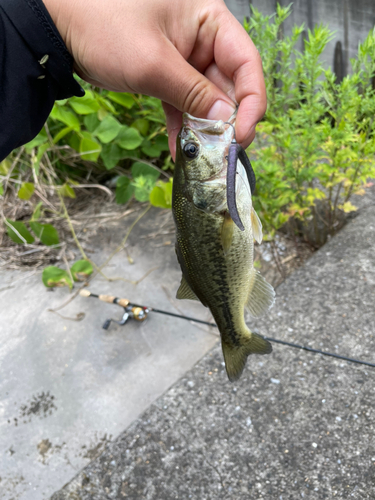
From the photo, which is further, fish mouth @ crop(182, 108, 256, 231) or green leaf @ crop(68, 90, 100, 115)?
green leaf @ crop(68, 90, 100, 115)

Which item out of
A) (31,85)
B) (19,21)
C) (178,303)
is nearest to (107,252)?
(178,303)

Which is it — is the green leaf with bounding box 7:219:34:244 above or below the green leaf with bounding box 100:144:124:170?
below

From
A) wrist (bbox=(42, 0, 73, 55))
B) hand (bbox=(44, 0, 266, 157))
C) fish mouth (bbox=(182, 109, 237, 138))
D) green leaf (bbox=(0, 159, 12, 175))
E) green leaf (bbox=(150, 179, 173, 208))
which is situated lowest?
green leaf (bbox=(150, 179, 173, 208))

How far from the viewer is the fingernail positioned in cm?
159

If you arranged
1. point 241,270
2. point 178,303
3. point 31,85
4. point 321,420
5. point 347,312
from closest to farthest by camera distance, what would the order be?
point 241,270 → point 31,85 → point 321,420 → point 347,312 → point 178,303

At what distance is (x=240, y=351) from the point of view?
68.0 inches

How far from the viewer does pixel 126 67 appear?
1.64 m

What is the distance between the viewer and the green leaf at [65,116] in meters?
3.22

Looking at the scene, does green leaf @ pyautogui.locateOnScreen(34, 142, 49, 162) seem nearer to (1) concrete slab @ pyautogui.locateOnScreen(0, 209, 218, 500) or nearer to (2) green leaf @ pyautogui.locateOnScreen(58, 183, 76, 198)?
(2) green leaf @ pyautogui.locateOnScreen(58, 183, 76, 198)

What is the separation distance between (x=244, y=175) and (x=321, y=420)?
1.48 meters

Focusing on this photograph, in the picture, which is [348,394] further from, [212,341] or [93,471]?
[93,471]

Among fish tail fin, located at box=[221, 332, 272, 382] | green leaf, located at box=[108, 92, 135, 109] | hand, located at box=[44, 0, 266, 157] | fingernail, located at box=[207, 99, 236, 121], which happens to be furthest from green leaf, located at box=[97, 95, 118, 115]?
fish tail fin, located at box=[221, 332, 272, 382]

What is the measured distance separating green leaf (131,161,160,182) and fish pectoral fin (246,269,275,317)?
2.22 metres

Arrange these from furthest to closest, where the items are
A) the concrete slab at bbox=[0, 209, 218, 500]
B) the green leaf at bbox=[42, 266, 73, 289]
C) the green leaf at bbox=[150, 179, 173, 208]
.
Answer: the green leaf at bbox=[42, 266, 73, 289] < the green leaf at bbox=[150, 179, 173, 208] < the concrete slab at bbox=[0, 209, 218, 500]
